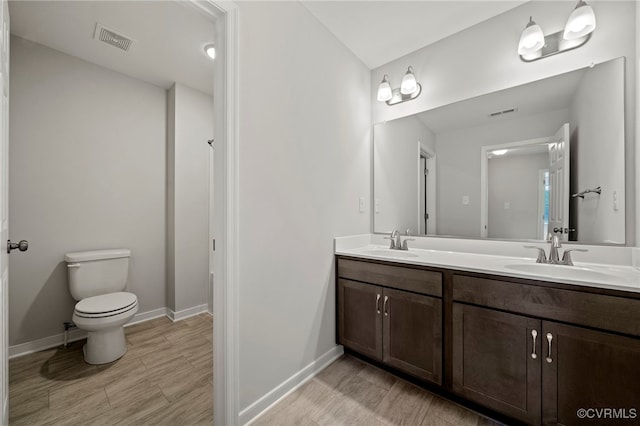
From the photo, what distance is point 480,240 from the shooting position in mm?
1880

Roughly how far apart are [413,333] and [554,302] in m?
0.73

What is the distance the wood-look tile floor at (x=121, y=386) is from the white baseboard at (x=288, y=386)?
0.22 meters

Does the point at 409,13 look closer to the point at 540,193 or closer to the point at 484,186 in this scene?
the point at 484,186

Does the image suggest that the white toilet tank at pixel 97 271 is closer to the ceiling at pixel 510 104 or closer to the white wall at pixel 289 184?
the white wall at pixel 289 184

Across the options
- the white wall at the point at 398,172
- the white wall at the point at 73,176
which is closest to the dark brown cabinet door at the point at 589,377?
the white wall at the point at 398,172

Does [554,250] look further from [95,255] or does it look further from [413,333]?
[95,255]

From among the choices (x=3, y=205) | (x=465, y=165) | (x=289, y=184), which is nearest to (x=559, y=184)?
(x=465, y=165)

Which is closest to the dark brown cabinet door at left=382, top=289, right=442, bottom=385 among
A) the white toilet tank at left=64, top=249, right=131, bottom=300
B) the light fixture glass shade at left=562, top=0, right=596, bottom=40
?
the light fixture glass shade at left=562, top=0, right=596, bottom=40

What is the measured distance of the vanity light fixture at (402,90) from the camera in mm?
2098

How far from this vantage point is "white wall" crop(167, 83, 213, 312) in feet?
8.92

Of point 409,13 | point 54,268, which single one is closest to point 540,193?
point 409,13

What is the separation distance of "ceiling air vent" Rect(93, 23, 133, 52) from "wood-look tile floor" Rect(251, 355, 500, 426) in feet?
9.23

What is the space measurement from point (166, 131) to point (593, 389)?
3.69 meters

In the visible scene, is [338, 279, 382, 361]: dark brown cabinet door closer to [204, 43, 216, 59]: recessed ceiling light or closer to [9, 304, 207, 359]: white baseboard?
[9, 304, 207, 359]: white baseboard
